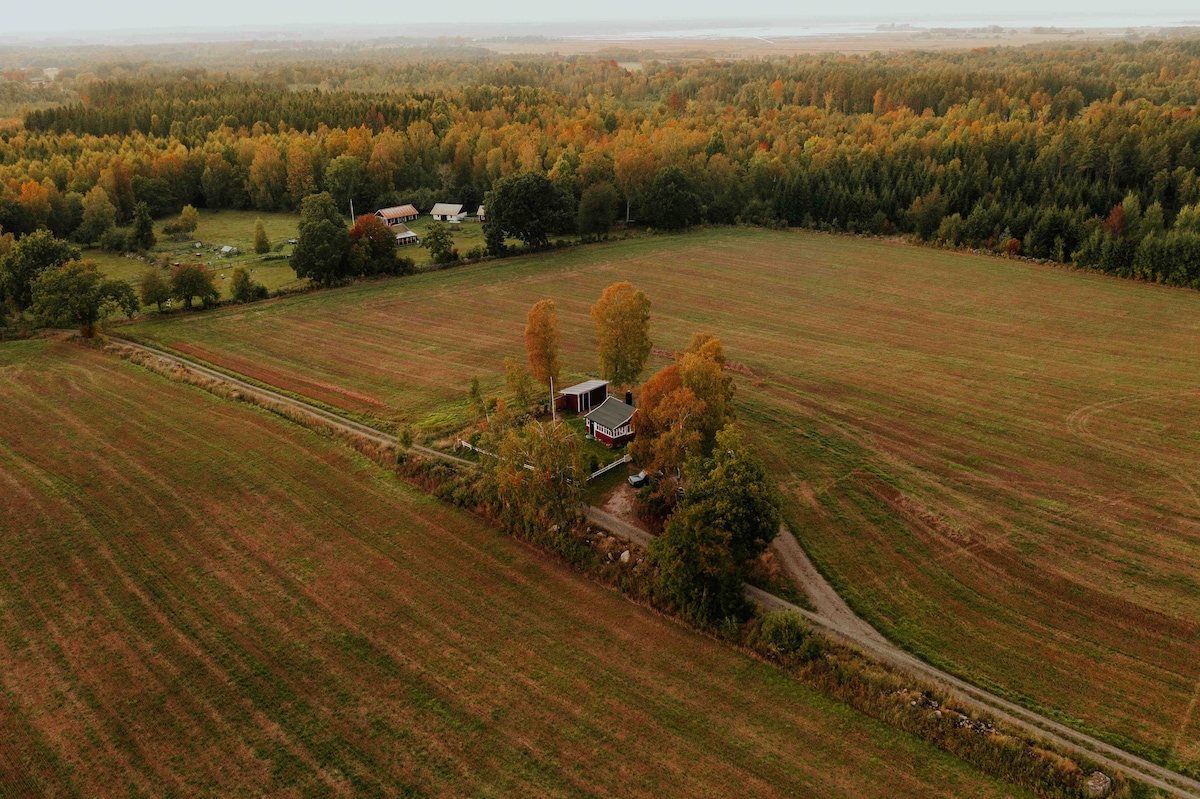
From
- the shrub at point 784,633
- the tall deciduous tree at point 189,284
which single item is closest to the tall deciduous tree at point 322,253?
the tall deciduous tree at point 189,284

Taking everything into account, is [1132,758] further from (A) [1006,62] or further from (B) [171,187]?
(A) [1006,62]

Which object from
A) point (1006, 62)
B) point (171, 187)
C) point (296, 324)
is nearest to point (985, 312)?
point (296, 324)

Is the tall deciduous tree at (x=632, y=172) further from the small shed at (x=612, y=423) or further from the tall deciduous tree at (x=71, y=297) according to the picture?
the small shed at (x=612, y=423)

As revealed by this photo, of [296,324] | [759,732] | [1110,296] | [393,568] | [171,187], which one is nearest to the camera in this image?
[759,732]

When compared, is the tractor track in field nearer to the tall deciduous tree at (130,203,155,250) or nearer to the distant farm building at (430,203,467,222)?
the tall deciduous tree at (130,203,155,250)

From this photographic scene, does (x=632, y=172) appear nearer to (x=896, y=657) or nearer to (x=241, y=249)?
(x=241, y=249)

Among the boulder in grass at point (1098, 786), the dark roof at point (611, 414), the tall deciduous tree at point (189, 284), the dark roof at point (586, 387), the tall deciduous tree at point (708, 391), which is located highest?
the tall deciduous tree at point (708, 391)
